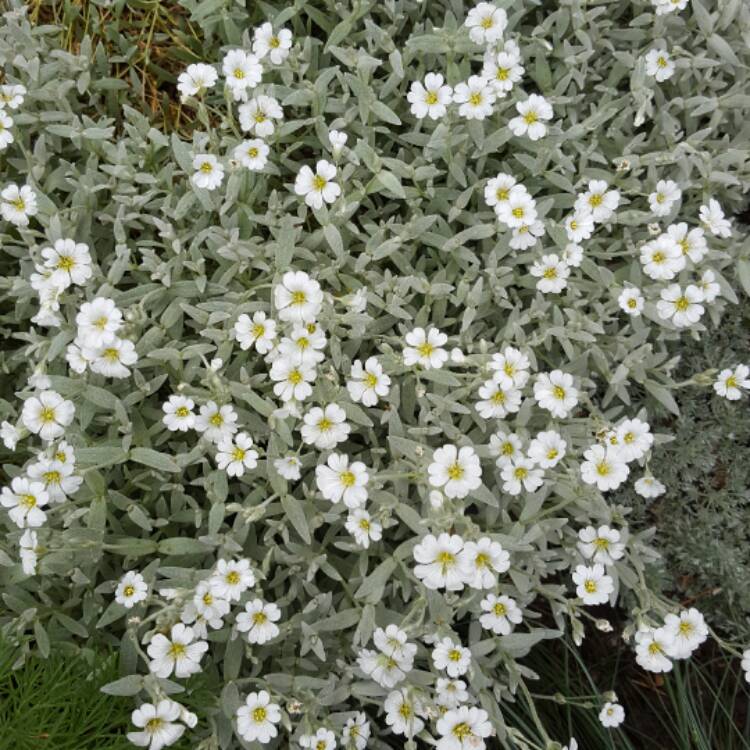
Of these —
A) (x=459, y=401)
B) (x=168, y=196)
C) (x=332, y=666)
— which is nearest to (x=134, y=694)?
(x=332, y=666)

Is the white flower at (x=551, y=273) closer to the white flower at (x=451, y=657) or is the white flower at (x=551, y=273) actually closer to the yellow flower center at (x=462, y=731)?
the white flower at (x=451, y=657)

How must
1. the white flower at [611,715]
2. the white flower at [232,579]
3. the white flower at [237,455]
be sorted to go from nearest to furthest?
the white flower at [232,579] < the white flower at [237,455] < the white flower at [611,715]

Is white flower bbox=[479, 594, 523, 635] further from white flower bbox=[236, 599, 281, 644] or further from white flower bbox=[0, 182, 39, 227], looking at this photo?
white flower bbox=[0, 182, 39, 227]

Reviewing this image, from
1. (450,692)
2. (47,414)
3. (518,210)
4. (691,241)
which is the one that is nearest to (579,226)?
(518,210)

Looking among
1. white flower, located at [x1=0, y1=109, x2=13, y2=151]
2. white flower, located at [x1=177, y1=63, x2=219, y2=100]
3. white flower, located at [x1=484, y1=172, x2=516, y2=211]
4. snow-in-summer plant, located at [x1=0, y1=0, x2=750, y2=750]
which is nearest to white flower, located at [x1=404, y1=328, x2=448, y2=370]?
snow-in-summer plant, located at [x1=0, y1=0, x2=750, y2=750]

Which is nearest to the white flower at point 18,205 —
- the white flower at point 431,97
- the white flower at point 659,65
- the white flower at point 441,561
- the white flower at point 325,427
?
the white flower at point 325,427

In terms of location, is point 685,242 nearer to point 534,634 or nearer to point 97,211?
point 534,634
